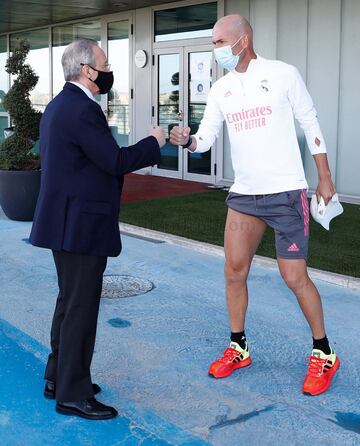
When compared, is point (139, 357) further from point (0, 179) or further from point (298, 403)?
point (0, 179)

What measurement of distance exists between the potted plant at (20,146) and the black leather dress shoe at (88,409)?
546 centimetres

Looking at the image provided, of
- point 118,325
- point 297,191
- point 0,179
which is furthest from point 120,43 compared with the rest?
point 297,191

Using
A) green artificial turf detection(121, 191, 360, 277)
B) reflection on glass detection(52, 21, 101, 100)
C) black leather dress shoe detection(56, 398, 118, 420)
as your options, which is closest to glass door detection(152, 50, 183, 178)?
green artificial turf detection(121, 191, 360, 277)

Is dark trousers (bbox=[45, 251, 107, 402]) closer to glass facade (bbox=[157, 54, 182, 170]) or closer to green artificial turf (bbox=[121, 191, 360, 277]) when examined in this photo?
green artificial turf (bbox=[121, 191, 360, 277])

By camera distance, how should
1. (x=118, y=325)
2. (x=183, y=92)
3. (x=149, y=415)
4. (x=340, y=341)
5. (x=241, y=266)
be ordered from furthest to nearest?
(x=183, y=92) < (x=118, y=325) < (x=340, y=341) < (x=241, y=266) < (x=149, y=415)

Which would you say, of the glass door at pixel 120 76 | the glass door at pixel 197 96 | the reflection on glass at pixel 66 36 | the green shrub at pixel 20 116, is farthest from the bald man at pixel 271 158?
the reflection on glass at pixel 66 36

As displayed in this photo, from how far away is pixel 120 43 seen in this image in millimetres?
13742

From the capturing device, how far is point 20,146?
847cm

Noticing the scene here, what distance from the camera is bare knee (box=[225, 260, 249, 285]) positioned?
3.65m

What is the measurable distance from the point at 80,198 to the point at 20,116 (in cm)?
564

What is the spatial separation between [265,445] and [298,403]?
19.2 inches

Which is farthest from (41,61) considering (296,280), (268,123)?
(296,280)

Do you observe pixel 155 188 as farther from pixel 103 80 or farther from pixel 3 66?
pixel 3 66

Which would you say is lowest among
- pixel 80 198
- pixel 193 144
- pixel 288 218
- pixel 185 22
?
pixel 288 218
